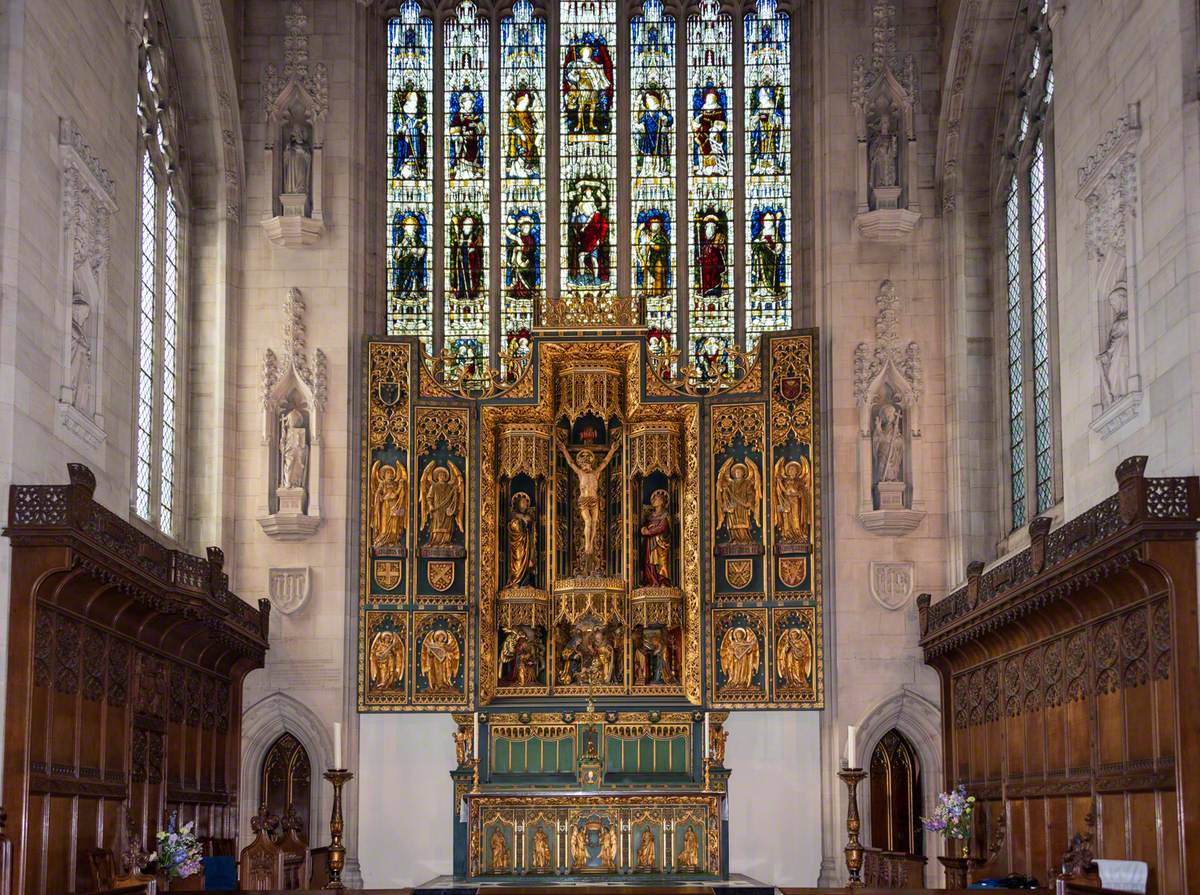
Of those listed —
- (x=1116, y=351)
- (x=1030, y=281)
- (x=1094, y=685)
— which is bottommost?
(x=1094, y=685)

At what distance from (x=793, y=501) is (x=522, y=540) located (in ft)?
13.1

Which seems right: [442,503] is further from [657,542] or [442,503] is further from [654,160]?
[654,160]

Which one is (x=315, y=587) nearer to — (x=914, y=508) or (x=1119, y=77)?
(x=914, y=508)

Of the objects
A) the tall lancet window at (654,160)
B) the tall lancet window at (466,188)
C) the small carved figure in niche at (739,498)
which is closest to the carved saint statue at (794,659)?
the small carved figure in niche at (739,498)

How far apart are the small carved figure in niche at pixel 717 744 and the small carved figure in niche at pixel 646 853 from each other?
1426 mm

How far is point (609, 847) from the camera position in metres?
24.4

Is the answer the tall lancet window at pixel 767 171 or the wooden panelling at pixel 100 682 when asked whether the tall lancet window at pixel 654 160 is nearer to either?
the tall lancet window at pixel 767 171

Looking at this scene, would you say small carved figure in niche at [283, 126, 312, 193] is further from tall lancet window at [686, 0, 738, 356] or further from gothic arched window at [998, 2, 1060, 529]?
gothic arched window at [998, 2, 1060, 529]

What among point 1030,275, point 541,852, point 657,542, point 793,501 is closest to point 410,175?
point 657,542

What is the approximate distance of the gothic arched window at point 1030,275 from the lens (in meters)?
23.2

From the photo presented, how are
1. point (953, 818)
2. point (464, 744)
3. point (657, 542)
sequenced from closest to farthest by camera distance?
point (953, 818)
point (464, 744)
point (657, 542)

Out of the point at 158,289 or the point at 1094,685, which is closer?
the point at 1094,685

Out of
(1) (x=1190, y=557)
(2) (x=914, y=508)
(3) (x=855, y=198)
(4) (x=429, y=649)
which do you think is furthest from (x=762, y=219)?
(1) (x=1190, y=557)

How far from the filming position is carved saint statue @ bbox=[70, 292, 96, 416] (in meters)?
18.5
